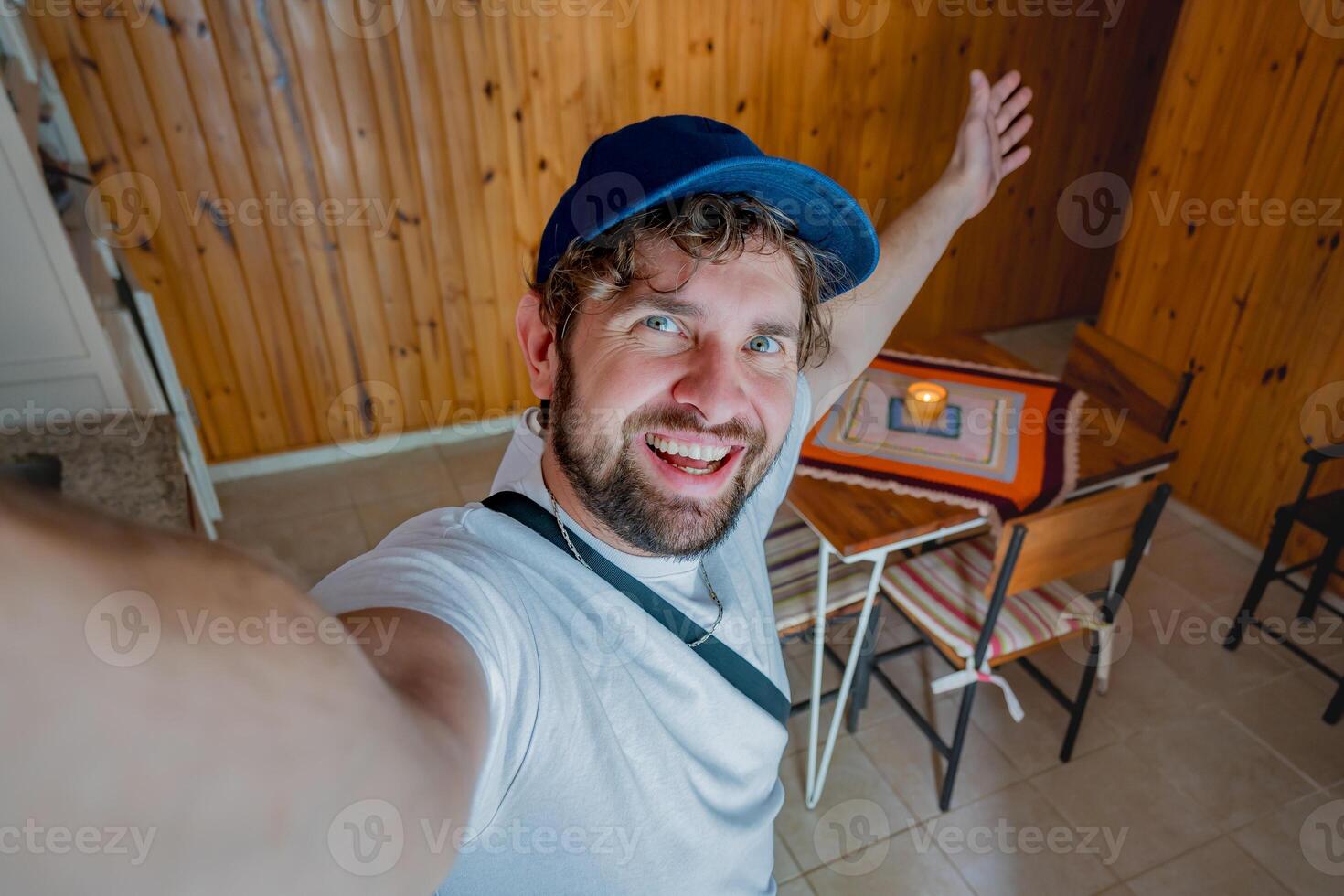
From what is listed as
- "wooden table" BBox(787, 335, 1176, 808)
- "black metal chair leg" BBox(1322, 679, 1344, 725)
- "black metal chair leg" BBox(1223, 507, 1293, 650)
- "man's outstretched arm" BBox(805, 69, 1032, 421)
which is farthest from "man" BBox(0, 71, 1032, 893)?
"black metal chair leg" BBox(1322, 679, 1344, 725)

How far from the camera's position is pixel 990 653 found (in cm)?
192

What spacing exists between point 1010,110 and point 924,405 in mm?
794

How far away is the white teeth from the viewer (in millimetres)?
939

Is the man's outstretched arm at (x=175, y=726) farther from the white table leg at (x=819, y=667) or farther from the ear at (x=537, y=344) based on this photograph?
the white table leg at (x=819, y=667)

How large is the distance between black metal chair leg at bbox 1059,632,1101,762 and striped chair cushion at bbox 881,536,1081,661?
20 centimetres

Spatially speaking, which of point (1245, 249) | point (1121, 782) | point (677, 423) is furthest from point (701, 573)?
point (1245, 249)

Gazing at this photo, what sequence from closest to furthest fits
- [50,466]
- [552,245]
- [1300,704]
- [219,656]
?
[219,656], [552,245], [50,466], [1300,704]

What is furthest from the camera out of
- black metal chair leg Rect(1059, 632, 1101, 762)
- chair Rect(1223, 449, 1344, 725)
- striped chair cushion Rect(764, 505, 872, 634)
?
chair Rect(1223, 449, 1344, 725)

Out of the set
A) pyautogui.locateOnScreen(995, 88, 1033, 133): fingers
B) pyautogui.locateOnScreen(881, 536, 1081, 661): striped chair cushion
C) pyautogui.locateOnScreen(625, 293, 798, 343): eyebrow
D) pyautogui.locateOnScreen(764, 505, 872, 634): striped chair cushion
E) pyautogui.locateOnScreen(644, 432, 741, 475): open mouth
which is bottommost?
pyautogui.locateOnScreen(881, 536, 1081, 661): striped chair cushion

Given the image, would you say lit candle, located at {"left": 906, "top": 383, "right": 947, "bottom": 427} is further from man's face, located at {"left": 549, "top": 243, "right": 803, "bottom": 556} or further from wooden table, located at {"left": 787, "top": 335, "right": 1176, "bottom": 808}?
man's face, located at {"left": 549, "top": 243, "right": 803, "bottom": 556}

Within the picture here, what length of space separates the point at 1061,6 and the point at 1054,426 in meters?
2.71

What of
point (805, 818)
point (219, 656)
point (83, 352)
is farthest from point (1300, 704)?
point (83, 352)

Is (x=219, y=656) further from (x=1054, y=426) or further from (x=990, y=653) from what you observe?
(x=1054, y=426)

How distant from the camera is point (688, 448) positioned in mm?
940
